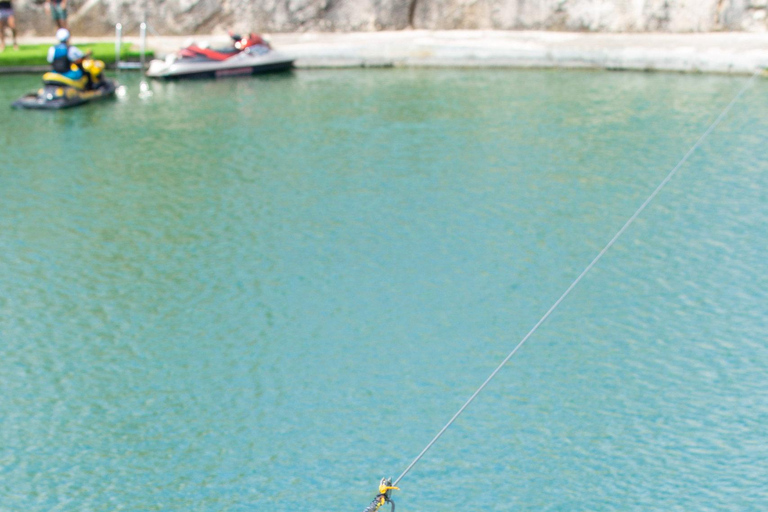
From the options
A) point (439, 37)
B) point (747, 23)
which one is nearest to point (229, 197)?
point (439, 37)

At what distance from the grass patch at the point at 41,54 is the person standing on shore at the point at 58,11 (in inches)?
18.9

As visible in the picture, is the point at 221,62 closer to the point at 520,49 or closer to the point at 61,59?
the point at 61,59

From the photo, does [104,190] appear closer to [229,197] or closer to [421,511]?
[229,197]

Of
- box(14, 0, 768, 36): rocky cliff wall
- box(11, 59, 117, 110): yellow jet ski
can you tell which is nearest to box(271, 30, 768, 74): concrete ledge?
box(14, 0, 768, 36): rocky cliff wall

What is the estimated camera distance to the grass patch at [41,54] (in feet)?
52.1

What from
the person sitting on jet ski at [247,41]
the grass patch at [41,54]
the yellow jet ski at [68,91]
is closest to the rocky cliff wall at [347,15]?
the grass patch at [41,54]

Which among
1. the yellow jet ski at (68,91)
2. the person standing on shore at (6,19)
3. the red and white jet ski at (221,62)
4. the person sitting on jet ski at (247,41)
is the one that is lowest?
the yellow jet ski at (68,91)

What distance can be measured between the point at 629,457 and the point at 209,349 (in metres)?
2.91

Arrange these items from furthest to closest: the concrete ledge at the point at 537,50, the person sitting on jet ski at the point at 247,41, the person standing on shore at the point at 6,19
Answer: the person standing on shore at the point at 6,19, the person sitting on jet ski at the point at 247,41, the concrete ledge at the point at 537,50

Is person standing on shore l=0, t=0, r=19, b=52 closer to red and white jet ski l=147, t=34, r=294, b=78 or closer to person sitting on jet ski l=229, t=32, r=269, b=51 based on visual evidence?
red and white jet ski l=147, t=34, r=294, b=78

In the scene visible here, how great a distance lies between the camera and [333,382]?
6.12m

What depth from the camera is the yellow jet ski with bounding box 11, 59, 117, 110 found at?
13422 mm

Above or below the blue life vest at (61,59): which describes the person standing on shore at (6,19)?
above

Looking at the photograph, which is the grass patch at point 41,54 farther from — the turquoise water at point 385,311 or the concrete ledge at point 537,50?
the turquoise water at point 385,311
